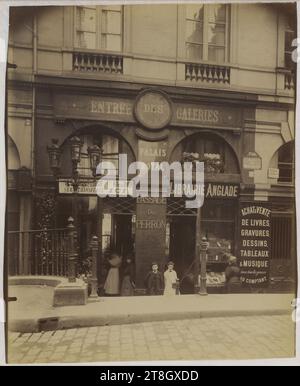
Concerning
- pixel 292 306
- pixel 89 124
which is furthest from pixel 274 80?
pixel 292 306

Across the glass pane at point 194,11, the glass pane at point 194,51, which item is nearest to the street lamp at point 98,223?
the glass pane at point 194,51

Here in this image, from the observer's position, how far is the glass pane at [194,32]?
3.48 m

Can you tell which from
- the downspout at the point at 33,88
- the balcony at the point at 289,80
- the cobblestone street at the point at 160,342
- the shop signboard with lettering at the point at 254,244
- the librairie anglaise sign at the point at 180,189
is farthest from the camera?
the shop signboard with lettering at the point at 254,244

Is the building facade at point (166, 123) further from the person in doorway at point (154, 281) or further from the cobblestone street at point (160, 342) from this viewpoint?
the cobblestone street at point (160, 342)

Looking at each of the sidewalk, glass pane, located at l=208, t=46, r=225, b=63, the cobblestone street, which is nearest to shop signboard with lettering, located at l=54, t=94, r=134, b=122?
glass pane, located at l=208, t=46, r=225, b=63

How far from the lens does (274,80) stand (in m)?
3.61

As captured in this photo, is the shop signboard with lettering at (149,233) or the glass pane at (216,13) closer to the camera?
the glass pane at (216,13)

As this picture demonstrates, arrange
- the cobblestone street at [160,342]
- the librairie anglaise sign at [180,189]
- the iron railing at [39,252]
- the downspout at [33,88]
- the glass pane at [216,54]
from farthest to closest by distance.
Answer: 1. the glass pane at [216,54]
2. the librairie anglaise sign at [180,189]
3. the iron railing at [39,252]
4. the downspout at [33,88]
5. the cobblestone street at [160,342]

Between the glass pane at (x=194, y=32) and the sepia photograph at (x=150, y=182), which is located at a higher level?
the glass pane at (x=194, y=32)

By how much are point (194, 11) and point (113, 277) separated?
3462 mm

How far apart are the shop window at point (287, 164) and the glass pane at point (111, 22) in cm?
259

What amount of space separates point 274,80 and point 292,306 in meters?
2.86

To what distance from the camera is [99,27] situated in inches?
136

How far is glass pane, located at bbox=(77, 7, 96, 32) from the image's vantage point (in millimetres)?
3314
